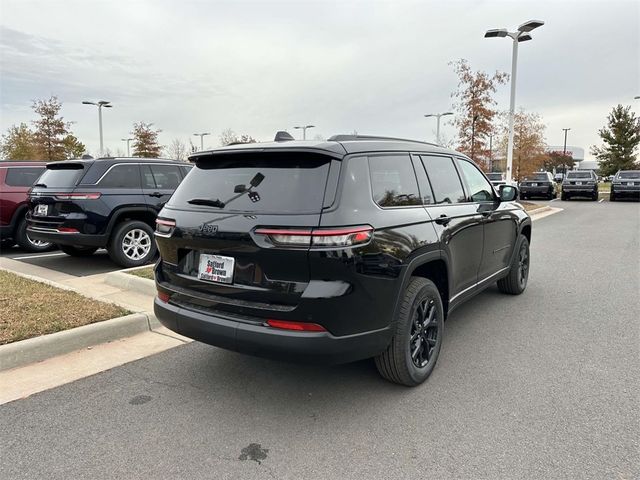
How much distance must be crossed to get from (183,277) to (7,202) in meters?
7.24

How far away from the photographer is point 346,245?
107 inches

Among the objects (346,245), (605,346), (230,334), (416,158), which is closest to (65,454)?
(230,334)

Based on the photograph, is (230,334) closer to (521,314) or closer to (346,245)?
(346,245)

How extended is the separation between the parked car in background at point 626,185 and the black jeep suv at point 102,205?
84.5 feet

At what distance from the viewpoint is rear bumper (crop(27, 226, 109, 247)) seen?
22.5 feet

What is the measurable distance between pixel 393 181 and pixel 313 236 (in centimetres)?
97

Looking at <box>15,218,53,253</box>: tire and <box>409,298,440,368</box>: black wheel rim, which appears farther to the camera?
<box>15,218,53,253</box>: tire

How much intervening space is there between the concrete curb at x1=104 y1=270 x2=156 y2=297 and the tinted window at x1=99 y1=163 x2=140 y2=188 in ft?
5.59

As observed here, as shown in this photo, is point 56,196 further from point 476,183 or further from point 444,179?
point 476,183

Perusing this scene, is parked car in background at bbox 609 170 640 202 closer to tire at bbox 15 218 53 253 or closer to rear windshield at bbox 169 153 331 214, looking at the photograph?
tire at bbox 15 218 53 253

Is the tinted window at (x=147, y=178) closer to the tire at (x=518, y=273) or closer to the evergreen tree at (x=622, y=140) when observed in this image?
the tire at (x=518, y=273)

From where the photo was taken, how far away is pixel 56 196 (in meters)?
6.95

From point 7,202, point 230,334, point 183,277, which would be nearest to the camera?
point 230,334

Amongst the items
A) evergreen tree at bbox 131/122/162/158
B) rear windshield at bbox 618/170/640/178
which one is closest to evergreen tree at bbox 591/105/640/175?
rear windshield at bbox 618/170/640/178
